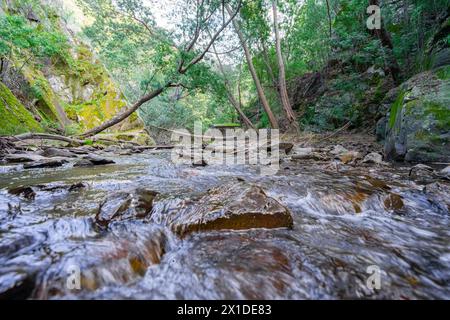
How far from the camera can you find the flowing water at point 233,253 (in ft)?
4.09

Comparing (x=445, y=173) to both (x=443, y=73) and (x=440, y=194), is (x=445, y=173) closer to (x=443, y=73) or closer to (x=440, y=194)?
(x=440, y=194)

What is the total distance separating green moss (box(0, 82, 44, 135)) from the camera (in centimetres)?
642

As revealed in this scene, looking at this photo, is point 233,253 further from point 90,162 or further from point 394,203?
point 90,162

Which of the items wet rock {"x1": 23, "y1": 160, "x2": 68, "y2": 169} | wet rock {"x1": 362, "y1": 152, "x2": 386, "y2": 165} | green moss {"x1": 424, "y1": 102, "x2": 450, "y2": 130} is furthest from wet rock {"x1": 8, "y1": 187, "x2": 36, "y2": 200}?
green moss {"x1": 424, "y1": 102, "x2": 450, "y2": 130}

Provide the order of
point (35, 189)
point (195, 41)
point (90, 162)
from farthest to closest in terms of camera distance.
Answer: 1. point (195, 41)
2. point (90, 162)
3. point (35, 189)

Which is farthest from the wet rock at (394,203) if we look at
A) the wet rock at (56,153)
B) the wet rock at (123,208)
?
the wet rock at (56,153)

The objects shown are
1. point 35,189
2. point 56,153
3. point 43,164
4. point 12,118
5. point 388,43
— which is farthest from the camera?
point 12,118

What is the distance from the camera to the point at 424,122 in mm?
3867

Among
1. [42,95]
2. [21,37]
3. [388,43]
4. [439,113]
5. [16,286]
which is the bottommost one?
[16,286]

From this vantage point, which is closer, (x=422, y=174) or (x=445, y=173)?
(x=445, y=173)

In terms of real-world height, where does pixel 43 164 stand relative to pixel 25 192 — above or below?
above

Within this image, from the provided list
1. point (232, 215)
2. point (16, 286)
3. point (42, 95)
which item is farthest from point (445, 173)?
point (42, 95)

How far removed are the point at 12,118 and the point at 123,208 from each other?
22.7 feet
